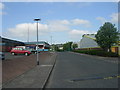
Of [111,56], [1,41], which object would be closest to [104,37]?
[111,56]

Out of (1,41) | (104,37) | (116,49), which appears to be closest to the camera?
(104,37)

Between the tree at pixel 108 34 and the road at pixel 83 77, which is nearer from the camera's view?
the road at pixel 83 77

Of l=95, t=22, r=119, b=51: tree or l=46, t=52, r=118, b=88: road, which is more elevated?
l=95, t=22, r=119, b=51: tree

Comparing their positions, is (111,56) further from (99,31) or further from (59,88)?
(59,88)

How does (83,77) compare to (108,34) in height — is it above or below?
below

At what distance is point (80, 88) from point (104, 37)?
26391 millimetres

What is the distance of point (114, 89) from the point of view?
564 cm

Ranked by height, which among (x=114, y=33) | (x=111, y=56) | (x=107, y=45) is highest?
(x=114, y=33)

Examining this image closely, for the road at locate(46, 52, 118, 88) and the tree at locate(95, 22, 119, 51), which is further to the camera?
the tree at locate(95, 22, 119, 51)

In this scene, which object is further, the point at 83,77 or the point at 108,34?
the point at 108,34

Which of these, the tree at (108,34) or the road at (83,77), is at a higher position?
the tree at (108,34)

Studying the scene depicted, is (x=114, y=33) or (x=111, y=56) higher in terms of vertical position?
(x=114, y=33)

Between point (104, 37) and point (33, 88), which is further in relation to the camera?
point (104, 37)

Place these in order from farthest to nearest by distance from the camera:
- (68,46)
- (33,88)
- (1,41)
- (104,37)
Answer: (68,46), (1,41), (104,37), (33,88)
